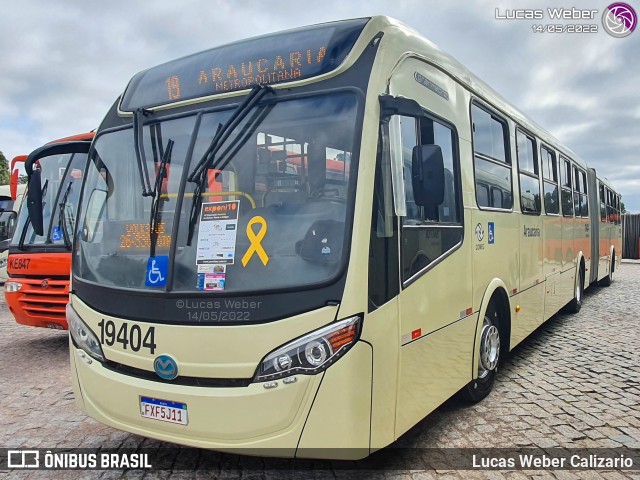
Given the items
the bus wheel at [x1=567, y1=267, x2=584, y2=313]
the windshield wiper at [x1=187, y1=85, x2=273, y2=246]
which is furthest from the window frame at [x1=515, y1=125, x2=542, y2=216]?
the windshield wiper at [x1=187, y1=85, x2=273, y2=246]

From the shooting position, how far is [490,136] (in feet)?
17.7

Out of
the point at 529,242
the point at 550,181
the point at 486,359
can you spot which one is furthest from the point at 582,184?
the point at 486,359

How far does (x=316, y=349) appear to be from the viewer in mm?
2938

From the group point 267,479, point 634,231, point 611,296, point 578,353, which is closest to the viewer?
point 267,479

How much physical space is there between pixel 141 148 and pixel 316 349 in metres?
1.94

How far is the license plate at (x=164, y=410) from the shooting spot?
10.3 feet

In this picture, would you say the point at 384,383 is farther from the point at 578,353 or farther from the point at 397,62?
the point at 578,353

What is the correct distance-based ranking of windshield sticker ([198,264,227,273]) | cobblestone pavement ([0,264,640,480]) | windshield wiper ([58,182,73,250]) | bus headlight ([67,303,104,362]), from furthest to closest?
windshield wiper ([58,182,73,250]) < cobblestone pavement ([0,264,640,480]) < bus headlight ([67,303,104,362]) < windshield sticker ([198,264,227,273])

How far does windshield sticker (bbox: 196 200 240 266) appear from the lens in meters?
3.25

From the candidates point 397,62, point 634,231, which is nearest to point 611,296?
point 397,62

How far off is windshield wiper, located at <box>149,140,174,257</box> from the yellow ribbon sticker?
0.66m

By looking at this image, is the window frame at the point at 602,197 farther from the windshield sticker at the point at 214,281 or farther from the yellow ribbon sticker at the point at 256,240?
the windshield sticker at the point at 214,281

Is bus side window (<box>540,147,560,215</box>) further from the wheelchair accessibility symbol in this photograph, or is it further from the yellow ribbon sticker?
the wheelchair accessibility symbol

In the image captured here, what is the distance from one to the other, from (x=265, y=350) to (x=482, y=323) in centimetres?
253
